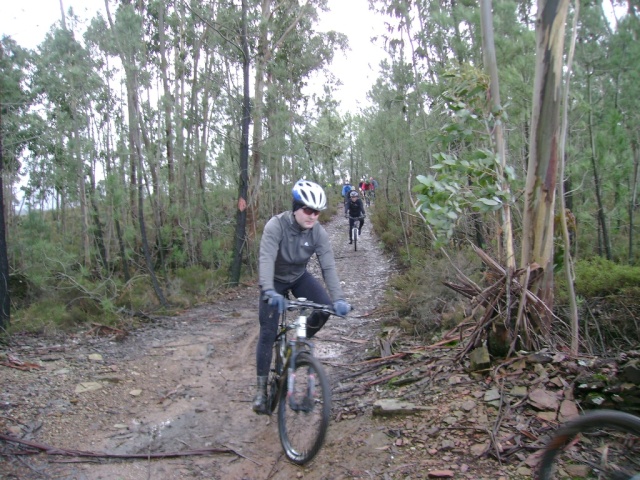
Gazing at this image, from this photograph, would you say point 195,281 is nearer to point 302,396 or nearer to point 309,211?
point 309,211

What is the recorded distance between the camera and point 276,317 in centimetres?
418

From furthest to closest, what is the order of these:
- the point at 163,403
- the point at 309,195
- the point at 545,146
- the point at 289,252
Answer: the point at 163,403 < the point at 545,146 < the point at 289,252 < the point at 309,195

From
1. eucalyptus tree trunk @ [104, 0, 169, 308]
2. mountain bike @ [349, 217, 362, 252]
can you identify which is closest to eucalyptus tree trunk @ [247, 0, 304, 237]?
mountain bike @ [349, 217, 362, 252]

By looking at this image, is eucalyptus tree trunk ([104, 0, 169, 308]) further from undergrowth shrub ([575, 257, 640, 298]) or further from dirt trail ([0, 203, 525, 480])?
undergrowth shrub ([575, 257, 640, 298])

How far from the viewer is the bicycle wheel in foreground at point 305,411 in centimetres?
349

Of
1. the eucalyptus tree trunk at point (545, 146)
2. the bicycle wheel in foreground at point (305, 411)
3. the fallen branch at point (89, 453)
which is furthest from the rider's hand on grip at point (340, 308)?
the eucalyptus tree trunk at point (545, 146)

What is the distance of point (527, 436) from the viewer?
3.28 meters

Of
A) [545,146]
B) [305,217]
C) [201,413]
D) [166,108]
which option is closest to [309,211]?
[305,217]

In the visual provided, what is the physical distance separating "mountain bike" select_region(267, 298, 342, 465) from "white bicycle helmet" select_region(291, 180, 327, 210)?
2.54 ft

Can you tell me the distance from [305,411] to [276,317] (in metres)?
0.86

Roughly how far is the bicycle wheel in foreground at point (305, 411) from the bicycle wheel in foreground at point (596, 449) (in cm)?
152

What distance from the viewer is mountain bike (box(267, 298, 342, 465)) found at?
3.52m

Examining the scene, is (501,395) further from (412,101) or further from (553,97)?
(412,101)

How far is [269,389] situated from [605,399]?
2638 millimetres
